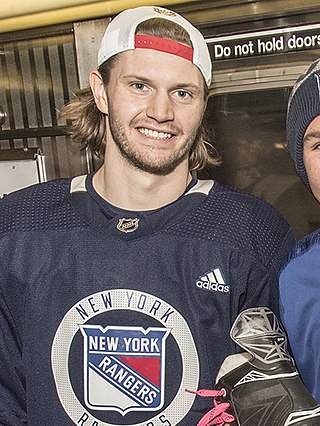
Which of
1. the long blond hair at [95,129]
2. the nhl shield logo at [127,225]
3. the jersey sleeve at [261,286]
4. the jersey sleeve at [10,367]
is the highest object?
the long blond hair at [95,129]

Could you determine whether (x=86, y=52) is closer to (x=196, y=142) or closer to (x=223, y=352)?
(x=196, y=142)

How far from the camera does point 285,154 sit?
71.8 inches

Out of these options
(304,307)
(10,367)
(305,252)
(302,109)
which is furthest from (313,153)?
(10,367)

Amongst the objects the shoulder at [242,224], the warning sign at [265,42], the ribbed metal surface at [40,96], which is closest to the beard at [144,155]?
the shoulder at [242,224]

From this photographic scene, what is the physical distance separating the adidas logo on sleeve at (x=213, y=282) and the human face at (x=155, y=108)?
0.89ft

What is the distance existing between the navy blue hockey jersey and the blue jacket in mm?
98

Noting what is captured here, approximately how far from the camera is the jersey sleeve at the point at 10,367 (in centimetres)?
169

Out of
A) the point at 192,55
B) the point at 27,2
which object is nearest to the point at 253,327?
the point at 192,55

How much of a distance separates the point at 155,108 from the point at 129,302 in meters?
0.43

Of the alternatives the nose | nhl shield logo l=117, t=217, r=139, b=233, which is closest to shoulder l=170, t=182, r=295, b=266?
nhl shield logo l=117, t=217, r=139, b=233

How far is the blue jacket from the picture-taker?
1466 millimetres

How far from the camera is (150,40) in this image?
1.65 m

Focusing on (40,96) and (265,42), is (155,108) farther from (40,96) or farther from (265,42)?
(40,96)

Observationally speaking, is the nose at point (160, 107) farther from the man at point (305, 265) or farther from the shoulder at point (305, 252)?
the shoulder at point (305, 252)
